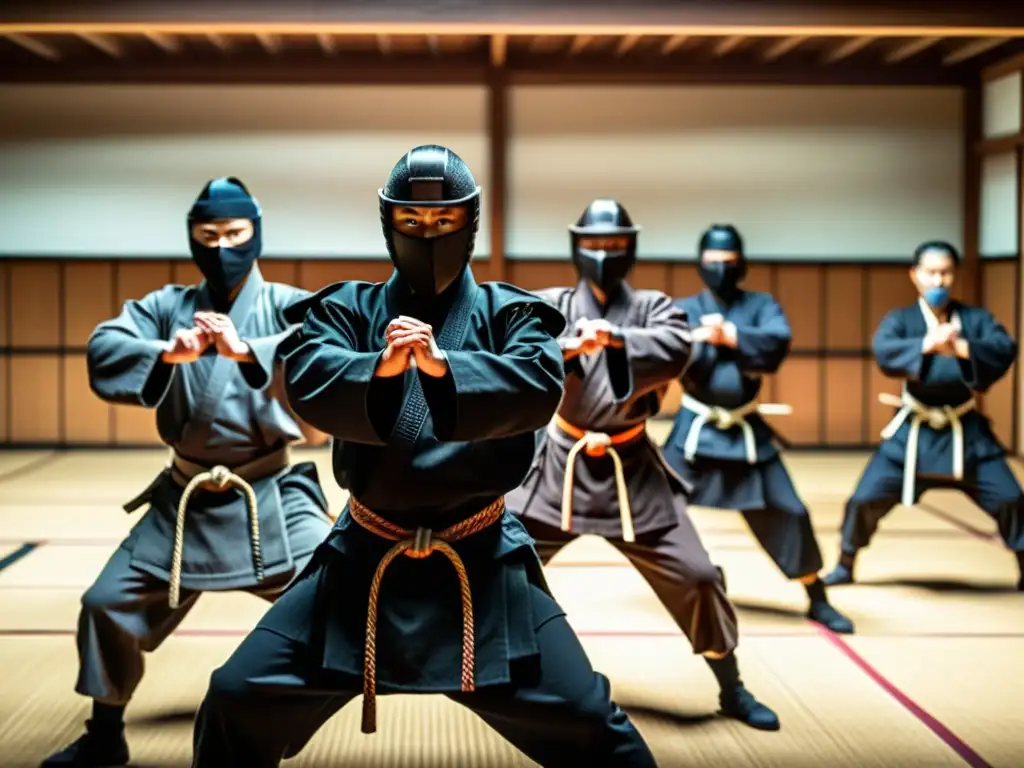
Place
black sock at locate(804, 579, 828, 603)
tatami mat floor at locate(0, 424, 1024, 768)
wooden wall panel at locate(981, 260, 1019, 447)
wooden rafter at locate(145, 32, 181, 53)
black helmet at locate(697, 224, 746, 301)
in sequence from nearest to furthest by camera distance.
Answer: tatami mat floor at locate(0, 424, 1024, 768) < black sock at locate(804, 579, 828, 603) < black helmet at locate(697, 224, 746, 301) < wooden rafter at locate(145, 32, 181, 53) < wooden wall panel at locate(981, 260, 1019, 447)

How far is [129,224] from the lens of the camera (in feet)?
27.7

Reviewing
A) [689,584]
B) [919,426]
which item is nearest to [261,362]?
[689,584]

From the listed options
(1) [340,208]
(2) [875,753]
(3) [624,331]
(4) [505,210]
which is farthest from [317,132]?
(2) [875,753]

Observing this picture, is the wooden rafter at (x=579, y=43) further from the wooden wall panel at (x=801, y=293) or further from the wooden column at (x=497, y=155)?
the wooden wall panel at (x=801, y=293)

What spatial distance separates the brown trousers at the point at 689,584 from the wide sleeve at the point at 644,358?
386 mm

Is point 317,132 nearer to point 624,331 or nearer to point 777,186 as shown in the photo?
point 777,186

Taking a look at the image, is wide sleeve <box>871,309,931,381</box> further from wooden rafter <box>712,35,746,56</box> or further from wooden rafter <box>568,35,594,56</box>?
wooden rafter <box>568,35,594,56</box>

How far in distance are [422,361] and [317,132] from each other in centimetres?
689

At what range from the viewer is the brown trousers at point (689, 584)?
3.02 meters

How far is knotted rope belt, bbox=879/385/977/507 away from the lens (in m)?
4.48

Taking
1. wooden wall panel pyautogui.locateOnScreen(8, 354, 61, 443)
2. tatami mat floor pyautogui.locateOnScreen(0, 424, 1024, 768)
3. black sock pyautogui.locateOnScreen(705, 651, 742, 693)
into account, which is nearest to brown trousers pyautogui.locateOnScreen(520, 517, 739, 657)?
black sock pyautogui.locateOnScreen(705, 651, 742, 693)

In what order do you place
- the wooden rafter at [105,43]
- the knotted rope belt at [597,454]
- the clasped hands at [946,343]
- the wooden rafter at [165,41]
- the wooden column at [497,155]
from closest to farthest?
the knotted rope belt at [597,454], the clasped hands at [946,343], the wooden rafter at [105,43], the wooden rafter at [165,41], the wooden column at [497,155]

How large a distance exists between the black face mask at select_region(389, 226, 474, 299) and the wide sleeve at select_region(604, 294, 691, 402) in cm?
107

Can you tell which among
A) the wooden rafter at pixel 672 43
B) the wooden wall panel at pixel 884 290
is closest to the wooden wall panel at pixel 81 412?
the wooden rafter at pixel 672 43
